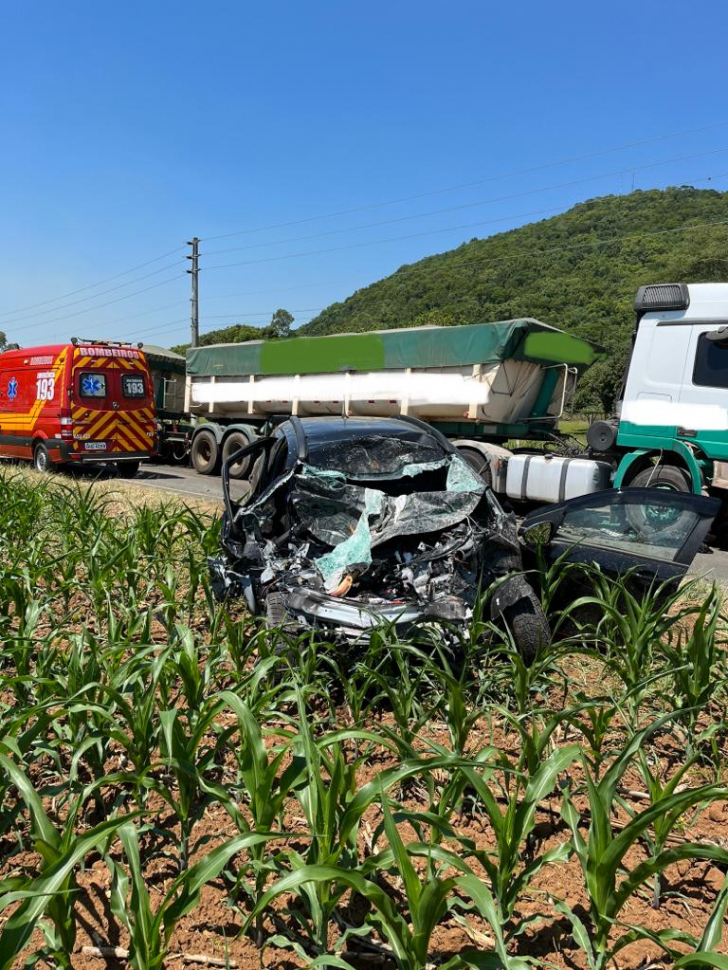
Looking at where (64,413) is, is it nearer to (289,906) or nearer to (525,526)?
(525,526)

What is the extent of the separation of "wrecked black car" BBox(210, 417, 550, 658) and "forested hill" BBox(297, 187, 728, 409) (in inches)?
1007

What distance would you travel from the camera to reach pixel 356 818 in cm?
176

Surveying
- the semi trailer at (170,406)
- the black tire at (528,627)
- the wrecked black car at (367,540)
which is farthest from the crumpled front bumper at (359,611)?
the semi trailer at (170,406)

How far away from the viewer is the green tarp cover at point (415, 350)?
9961 mm

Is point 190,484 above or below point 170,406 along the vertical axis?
below

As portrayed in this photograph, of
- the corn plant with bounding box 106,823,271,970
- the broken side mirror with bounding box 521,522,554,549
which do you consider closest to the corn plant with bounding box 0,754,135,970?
the corn plant with bounding box 106,823,271,970

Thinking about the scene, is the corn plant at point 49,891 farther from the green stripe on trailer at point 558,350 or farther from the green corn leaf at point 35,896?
the green stripe on trailer at point 558,350

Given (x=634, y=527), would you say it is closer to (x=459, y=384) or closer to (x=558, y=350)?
(x=459, y=384)

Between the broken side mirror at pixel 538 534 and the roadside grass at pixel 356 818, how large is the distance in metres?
0.75

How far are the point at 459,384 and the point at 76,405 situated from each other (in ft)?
→ 21.3

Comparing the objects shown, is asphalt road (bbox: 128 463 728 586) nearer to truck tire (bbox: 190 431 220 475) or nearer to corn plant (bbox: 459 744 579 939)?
truck tire (bbox: 190 431 220 475)

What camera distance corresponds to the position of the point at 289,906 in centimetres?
198

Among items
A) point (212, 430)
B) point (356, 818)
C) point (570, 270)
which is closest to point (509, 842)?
point (356, 818)

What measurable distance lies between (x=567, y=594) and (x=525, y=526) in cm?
49
